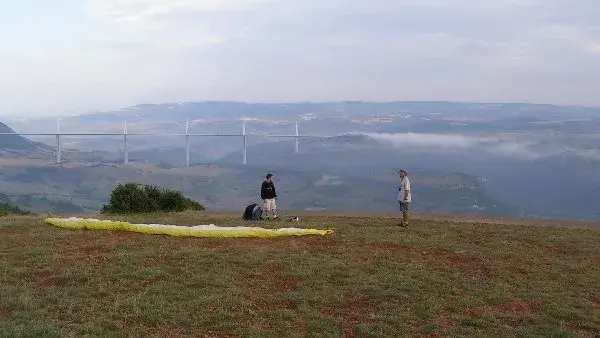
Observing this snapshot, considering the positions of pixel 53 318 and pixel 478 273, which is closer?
→ pixel 53 318

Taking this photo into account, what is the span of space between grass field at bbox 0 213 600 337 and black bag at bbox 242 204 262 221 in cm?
511

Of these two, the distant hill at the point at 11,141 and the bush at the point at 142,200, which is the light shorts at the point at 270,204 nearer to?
the bush at the point at 142,200

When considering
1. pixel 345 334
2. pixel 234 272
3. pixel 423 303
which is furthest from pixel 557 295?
pixel 234 272

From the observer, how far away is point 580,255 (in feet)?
60.1

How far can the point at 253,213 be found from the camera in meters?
23.8

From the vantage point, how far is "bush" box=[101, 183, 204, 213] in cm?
2884

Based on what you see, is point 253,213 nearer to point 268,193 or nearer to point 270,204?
point 270,204

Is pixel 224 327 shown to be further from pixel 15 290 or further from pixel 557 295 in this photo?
pixel 557 295

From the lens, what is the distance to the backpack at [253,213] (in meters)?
23.7

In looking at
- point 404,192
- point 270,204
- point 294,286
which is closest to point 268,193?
point 270,204

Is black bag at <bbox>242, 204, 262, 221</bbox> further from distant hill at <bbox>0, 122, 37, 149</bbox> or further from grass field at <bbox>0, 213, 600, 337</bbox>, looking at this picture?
distant hill at <bbox>0, 122, 37, 149</bbox>

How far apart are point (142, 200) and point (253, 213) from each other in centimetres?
758

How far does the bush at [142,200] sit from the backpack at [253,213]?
678 centimetres

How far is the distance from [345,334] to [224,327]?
6.49 feet
